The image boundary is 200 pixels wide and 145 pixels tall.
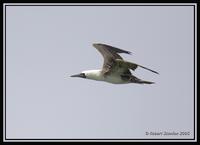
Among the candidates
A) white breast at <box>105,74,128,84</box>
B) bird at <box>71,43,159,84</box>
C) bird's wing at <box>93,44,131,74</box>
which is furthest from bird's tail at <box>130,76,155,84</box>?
bird's wing at <box>93,44,131,74</box>

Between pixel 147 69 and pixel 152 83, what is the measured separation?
1678 mm

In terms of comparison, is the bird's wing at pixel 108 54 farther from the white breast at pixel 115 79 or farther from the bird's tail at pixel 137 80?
the bird's tail at pixel 137 80

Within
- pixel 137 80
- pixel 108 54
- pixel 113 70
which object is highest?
pixel 108 54

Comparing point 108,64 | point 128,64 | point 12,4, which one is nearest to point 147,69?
point 128,64

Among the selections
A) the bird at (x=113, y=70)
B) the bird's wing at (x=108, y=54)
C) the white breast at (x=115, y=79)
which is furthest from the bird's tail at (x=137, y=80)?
the bird's wing at (x=108, y=54)

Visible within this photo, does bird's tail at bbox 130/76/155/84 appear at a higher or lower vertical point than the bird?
lower

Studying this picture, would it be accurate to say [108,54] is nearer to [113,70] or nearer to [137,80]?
[113,70]

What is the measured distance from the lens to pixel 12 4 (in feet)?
53.5

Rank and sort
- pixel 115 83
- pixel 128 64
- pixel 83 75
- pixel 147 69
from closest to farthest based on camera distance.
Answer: pixel 147 69
pixel 128 64
pixel 115 83
pixel 83 75

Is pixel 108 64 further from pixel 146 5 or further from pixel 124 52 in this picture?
pixel 146 5

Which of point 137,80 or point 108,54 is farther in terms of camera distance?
point 108,54

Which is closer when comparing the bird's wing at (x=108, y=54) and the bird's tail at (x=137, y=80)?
the bird's tail at (x=137, y=80)

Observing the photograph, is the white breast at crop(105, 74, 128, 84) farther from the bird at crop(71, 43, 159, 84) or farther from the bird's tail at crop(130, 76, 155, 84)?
the bird's tail at crop(130, 76, 155, 84)

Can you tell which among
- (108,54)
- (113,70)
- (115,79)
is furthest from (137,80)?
(108,54)
